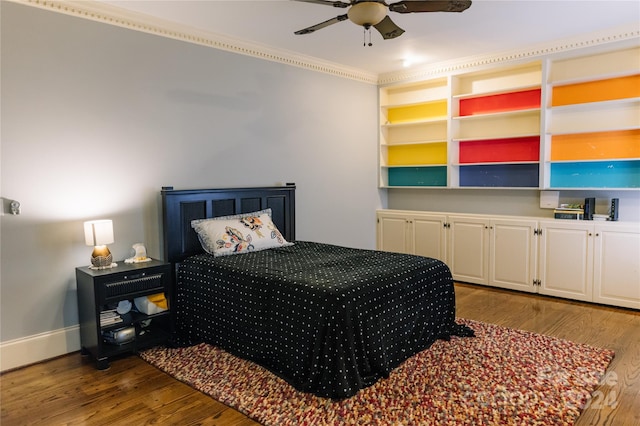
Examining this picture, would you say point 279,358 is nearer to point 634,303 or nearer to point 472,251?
point 472,251

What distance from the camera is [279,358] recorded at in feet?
9.18

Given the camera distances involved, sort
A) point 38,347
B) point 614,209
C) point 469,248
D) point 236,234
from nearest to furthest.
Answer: point 38,347
point 236,234
point 614,209
point 469,248

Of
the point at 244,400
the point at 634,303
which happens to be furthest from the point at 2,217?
the point at 634,303

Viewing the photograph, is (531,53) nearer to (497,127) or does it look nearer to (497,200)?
(497,127)

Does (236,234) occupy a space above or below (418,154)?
below

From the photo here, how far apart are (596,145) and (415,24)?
2196mm

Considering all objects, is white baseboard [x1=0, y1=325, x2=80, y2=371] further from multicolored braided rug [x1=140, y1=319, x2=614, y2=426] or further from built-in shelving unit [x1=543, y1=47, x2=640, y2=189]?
built-in shelving unit [x1=543, y1=47, x2=640, y2=189]

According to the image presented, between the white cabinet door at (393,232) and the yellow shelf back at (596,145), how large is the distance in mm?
1845

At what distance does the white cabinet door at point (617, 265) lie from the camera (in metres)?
4.00

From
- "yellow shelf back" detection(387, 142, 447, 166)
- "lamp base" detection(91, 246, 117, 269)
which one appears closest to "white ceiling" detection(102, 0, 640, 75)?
"yellow shelf back" detection(387, 142, 447, 166)

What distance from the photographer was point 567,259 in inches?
172

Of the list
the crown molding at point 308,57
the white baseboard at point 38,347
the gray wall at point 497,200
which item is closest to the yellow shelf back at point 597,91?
the crown molding at point 308,57

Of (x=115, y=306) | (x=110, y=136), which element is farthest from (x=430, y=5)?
(x=115, y=306)

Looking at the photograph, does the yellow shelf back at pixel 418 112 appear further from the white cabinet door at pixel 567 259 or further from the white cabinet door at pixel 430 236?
the white cabinet door at pixel 567 259
